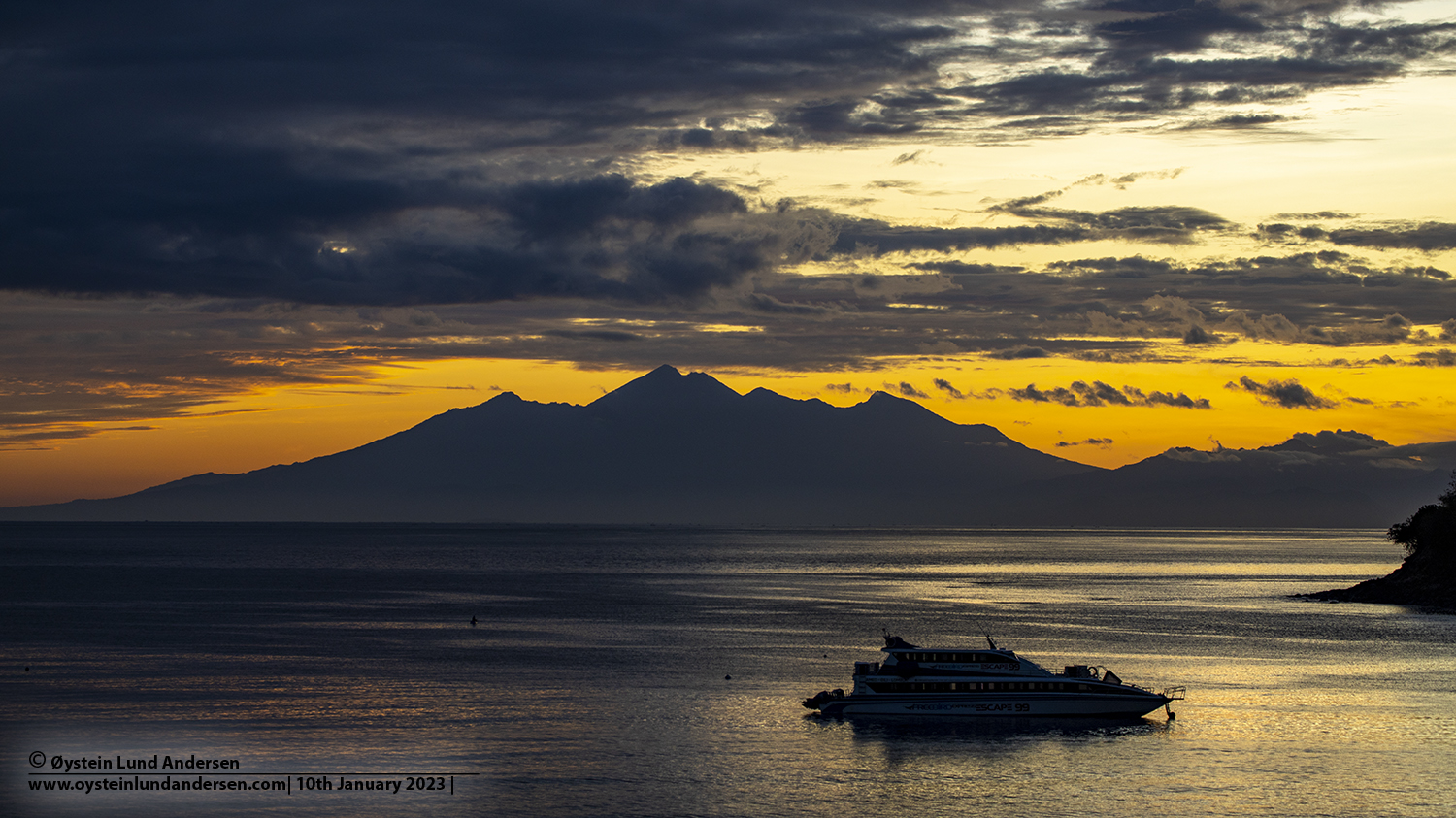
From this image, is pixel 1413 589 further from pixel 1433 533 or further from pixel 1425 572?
pixel 1433 533

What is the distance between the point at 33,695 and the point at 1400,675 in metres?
91.6

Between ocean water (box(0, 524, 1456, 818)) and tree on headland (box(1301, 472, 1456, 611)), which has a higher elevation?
tree on headland (box(1301, 472, 1456, 611))

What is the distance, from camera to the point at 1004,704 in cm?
7288

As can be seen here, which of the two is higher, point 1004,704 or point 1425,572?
point 1425,572

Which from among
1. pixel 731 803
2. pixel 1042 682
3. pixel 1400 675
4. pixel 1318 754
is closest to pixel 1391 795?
pixel 1318 754

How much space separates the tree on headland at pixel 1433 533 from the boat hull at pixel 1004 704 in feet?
303

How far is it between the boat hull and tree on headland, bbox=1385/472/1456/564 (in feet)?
303

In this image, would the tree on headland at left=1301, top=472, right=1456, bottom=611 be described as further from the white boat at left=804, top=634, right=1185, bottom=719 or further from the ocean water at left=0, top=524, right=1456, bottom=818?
the white boat at left=804, top=634, right=1185, bottom=719

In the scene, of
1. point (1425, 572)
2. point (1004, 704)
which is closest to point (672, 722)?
point (1004, 704)

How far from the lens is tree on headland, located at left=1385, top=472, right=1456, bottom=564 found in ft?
480

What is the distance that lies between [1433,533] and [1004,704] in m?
105

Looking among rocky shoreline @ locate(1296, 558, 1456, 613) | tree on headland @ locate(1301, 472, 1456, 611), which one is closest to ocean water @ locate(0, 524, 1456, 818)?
rocky shoreline @ locate(1296, 558, 1456, 613)

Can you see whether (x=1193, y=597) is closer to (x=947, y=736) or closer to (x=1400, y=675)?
(x=1400, y=675)

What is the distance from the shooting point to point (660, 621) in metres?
125
